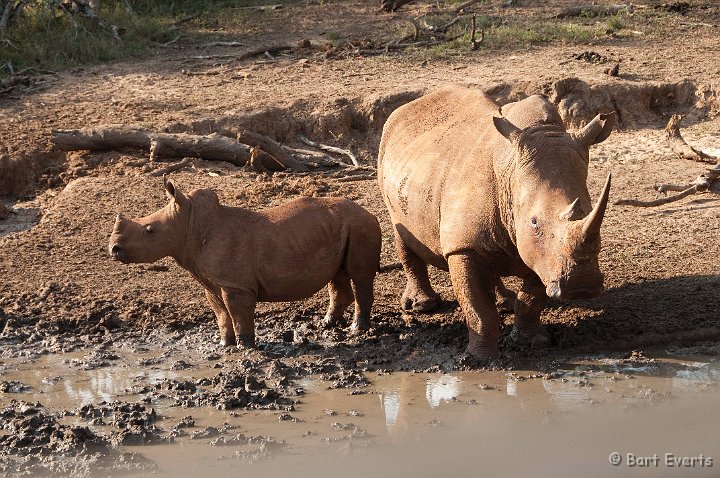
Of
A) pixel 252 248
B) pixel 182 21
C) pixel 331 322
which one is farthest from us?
pixel 182 21

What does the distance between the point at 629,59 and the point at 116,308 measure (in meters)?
7.43

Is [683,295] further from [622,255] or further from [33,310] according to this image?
[33,310]

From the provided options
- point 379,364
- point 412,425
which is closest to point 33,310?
point 379,364

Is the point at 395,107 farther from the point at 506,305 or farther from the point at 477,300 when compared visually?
the point at 477,300

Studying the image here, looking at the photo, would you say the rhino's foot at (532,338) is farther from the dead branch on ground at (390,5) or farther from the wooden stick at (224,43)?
the dead branch on ground at (390,5)

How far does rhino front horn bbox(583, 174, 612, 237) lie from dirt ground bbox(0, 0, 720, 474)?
72.4 inches

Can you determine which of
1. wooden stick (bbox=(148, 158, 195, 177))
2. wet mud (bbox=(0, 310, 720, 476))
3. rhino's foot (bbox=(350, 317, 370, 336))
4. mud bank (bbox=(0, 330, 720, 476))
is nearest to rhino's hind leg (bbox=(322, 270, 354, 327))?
wet mud (bbox=(0, 310, 720, 476))

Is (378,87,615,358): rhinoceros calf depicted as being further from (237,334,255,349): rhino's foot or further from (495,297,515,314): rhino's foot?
(237,334,255,349): rhino's foot

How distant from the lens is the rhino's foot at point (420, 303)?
8.95 m

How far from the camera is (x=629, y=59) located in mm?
14055

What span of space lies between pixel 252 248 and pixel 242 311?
0.45m

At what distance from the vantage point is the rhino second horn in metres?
6.59

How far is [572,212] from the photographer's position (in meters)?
6.60

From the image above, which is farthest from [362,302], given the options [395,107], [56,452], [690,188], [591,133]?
[395,107]
